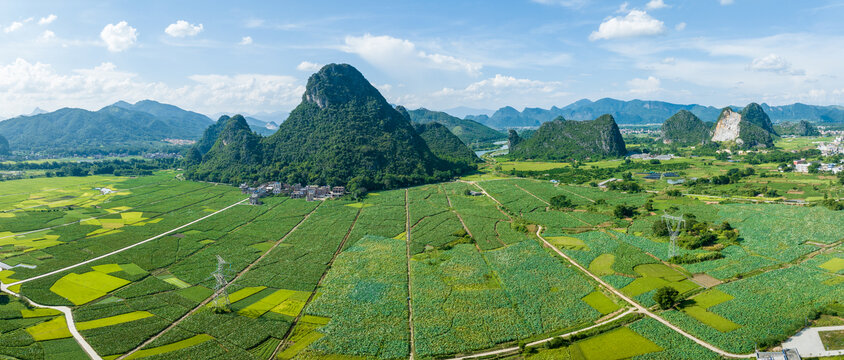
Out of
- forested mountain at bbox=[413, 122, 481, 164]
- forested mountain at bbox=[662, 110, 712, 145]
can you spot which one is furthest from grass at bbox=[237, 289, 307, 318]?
forested mountain at bbox=[662, 110, 712, 145]

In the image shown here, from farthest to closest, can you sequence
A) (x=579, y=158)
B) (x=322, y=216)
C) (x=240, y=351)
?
(x=579, y=158) < (x=322, y=216) < (x=240, y=351)

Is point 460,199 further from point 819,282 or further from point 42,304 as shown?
point 42,304

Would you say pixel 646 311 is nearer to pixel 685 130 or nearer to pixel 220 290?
pixel 220 290

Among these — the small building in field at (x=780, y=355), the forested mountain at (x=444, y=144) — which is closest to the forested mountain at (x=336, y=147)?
the forested mountain at (x=444, y=144)

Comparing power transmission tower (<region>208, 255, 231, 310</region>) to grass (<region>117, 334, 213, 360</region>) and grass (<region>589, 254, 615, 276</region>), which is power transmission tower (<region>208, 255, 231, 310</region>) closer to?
grass (<region>117, 334, 213, 360</region>)

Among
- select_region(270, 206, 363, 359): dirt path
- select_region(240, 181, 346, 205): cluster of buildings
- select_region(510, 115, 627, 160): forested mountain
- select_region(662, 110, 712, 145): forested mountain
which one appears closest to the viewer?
select_region(270, 206, 363, 359): dirt path

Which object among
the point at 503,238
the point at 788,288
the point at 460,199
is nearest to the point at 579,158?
the point at 460,199
